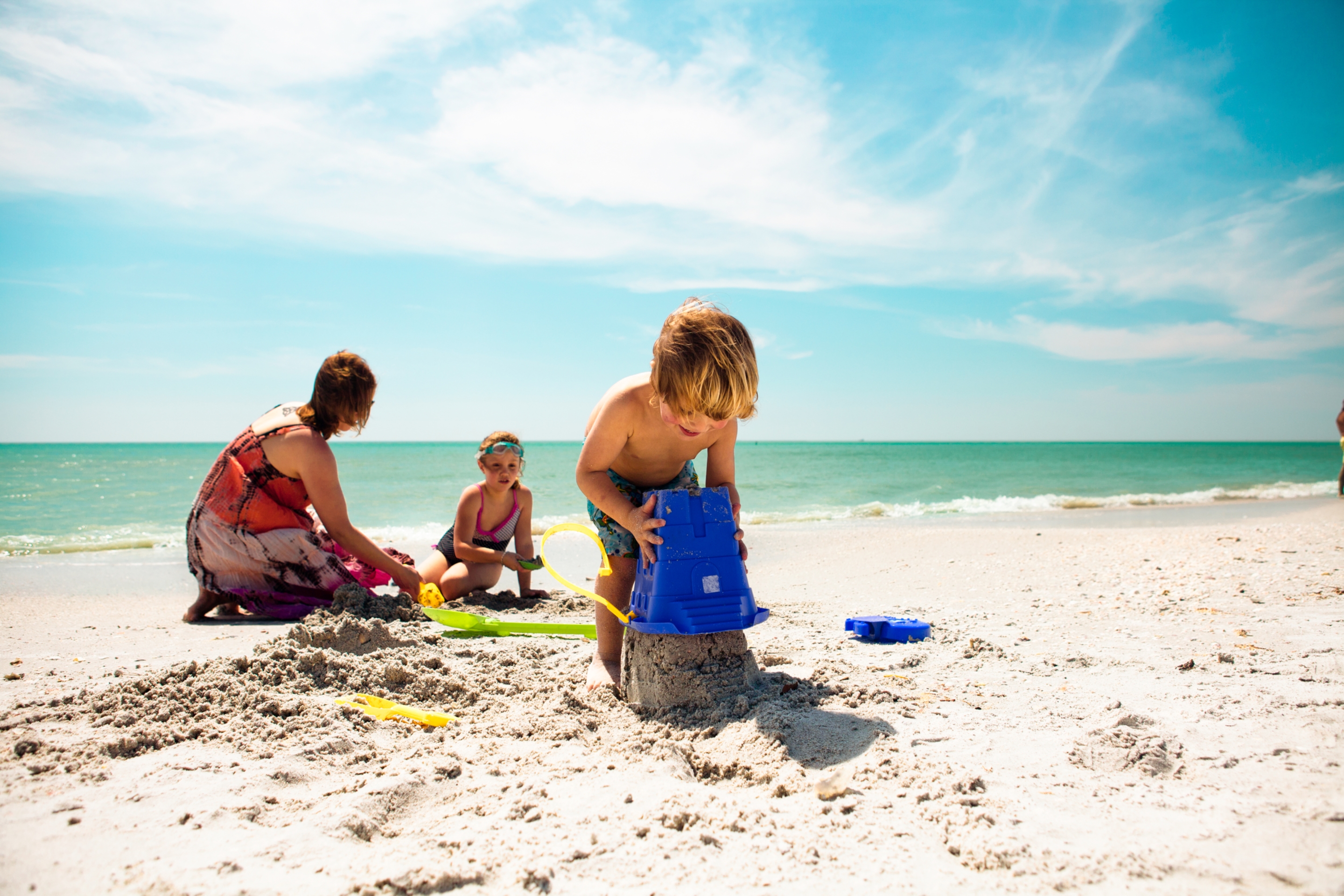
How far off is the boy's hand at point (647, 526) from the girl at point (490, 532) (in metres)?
2.31

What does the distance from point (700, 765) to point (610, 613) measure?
94 centimetres

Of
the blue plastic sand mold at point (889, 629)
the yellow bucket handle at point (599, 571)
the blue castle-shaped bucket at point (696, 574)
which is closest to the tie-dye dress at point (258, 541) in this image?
the yellow bucket handle at point (599, 571)

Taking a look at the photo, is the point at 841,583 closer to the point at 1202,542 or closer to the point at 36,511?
the point at 1202,542

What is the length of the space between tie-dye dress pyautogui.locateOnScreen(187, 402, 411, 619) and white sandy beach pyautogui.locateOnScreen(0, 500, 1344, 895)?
18.4 inches

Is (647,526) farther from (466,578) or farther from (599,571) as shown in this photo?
(466,578)

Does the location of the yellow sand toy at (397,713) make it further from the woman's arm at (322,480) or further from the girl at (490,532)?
the girl at (490,532)

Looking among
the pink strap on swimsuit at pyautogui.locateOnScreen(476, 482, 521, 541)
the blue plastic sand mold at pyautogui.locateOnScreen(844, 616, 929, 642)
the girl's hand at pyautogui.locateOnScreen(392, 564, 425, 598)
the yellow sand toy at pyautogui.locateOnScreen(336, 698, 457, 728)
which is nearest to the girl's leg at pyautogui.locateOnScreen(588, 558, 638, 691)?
the yellow sand toy at pyautogui.locateOnScreen(336, 698, 457, 728)

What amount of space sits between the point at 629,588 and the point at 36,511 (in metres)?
11.7

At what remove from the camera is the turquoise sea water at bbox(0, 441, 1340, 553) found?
960 centimetres

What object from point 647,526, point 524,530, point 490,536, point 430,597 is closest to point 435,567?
point 490,536

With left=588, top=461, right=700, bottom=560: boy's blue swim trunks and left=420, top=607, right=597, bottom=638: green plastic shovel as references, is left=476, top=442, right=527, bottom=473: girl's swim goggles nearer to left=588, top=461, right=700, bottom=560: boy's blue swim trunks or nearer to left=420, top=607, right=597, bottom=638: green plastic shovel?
left=420, top=607, right=597, bottom=638: green plastic shovel

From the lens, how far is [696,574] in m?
2.24

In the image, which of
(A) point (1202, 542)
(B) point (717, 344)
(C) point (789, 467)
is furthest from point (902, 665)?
(C) point (789, 467)

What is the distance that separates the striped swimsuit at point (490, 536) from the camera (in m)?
4.70
